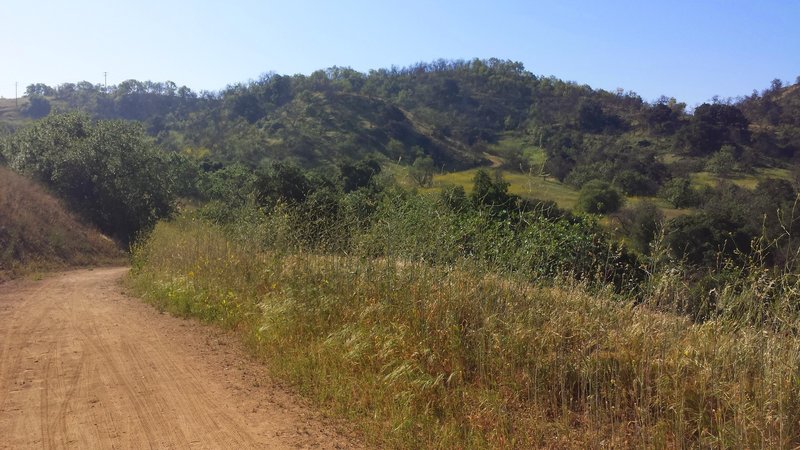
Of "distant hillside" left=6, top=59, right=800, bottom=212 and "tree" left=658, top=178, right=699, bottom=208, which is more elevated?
"distant hillside" left=6, top=59, right=800, bottom=212

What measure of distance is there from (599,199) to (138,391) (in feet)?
71.4

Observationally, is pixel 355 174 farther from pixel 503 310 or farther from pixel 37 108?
pixel 37 108

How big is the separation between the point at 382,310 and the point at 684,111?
195 ft

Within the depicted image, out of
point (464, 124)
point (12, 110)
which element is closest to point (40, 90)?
point (12, 110)

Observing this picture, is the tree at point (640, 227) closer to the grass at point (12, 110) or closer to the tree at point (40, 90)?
the grass at point (12, 110)

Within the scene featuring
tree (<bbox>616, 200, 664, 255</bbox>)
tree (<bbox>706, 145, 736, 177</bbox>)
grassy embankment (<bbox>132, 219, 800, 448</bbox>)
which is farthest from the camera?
tree (<bbox>706, 145, 736, 177</bbox>)

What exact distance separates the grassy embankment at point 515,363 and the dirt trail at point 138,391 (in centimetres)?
43

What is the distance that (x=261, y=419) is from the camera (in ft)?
17.3

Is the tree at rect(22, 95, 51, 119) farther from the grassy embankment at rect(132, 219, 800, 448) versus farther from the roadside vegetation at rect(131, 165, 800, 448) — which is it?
the grassy embankment at rect(132, 219, 800, 448)

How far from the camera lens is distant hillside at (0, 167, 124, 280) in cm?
1744

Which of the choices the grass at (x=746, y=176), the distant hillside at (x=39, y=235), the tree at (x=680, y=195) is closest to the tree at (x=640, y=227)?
the tree at (x=680, y=195)

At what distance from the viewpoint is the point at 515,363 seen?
17.6 feet

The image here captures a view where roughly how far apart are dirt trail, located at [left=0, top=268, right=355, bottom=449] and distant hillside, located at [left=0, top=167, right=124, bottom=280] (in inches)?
357

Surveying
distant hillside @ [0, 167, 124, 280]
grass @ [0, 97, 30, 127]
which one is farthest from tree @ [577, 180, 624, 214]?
grass @ [0, 97, 30, 127]
